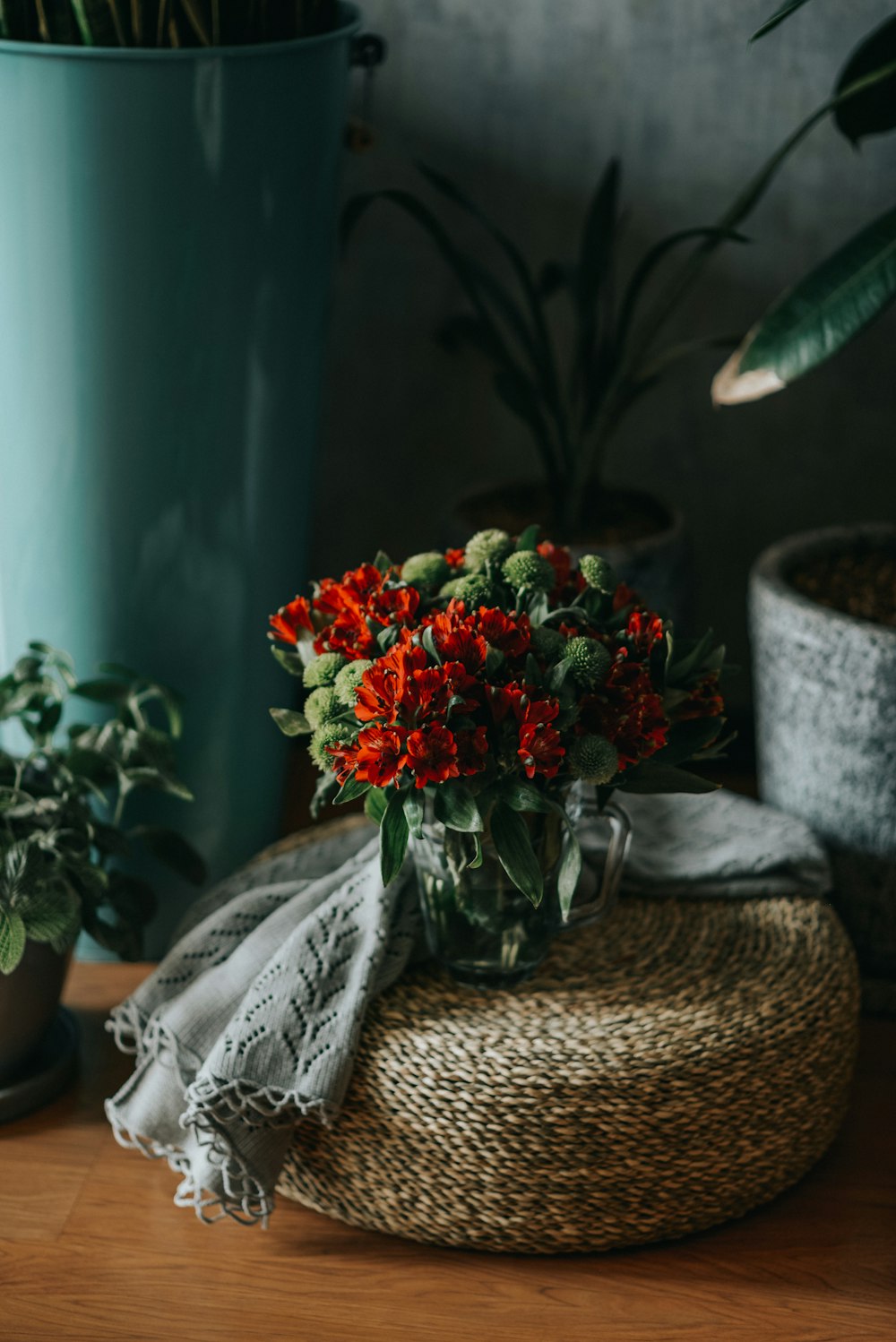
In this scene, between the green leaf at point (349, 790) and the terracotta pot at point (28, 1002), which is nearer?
the green leaf at point (349, 790)

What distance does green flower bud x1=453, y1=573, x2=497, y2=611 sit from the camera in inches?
41.1

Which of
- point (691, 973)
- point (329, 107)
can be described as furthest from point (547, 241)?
point (691, 973)

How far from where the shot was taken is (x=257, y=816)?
1591mm

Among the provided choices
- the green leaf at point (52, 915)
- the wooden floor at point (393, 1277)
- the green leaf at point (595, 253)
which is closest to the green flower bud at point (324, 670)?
the green leaf at point (52, 915)

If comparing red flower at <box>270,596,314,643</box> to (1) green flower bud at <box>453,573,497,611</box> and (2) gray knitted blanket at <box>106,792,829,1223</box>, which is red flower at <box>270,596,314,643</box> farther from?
(2) gray knitted blanket at <box>106,792,829,1223</box>

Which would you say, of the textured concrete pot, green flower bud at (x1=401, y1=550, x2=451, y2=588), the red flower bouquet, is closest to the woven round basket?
the red flower bouquet

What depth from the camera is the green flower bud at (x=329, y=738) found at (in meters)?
0.99

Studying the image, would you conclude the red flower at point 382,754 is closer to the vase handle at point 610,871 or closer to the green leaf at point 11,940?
the vase handle at point 610,871

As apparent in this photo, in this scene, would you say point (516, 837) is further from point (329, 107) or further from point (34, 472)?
point (329, 107)

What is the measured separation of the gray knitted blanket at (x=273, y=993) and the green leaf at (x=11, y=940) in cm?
11

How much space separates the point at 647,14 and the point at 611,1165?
1315 mm

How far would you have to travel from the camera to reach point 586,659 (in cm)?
99

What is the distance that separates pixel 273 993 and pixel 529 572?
0.39 metres

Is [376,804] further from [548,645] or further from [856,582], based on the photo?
[856,582]
